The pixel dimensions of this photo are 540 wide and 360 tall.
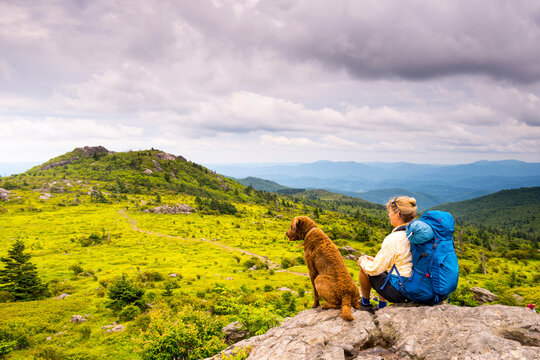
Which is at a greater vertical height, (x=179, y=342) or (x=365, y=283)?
(x=365, y=283)

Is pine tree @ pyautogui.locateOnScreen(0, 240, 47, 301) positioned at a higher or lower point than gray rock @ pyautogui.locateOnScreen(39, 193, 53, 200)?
lower

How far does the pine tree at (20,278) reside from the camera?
801 inches

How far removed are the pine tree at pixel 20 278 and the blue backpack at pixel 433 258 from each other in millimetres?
28390

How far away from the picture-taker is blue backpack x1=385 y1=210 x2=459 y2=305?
5.42 m

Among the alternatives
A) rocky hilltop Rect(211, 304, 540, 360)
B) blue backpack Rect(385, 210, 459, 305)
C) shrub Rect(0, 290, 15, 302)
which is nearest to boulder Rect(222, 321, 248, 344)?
rocky hilltop Rect(211, 304, 540, 360)

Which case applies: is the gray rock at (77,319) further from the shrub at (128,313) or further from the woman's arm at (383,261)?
the woman's arm at (383,261)

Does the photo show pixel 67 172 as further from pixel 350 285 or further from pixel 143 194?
pixel 350 285

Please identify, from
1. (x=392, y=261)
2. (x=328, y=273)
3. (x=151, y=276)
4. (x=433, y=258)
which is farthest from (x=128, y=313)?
(x=433, y=258)

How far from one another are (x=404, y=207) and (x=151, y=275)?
31517 millimetres

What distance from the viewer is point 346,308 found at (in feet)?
20.8

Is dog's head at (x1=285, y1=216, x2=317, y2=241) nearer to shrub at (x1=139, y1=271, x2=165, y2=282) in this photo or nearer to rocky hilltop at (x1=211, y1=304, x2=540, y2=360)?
rocky hilltop at (x1=211, y1=304, x2=540, y2=360)

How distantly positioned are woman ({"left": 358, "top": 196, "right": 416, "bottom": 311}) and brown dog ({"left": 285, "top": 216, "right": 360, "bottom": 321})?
1.48 feet

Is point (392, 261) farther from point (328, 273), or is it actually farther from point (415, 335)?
point (328, 273)

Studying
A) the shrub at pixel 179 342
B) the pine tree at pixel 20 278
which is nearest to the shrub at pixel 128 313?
the shrub at pixel 179 342
